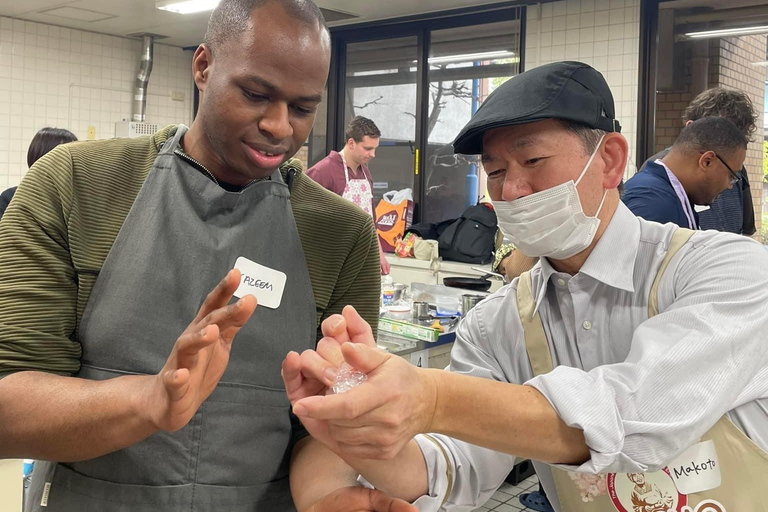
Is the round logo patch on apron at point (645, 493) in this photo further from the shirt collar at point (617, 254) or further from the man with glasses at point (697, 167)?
the man with glasses at point (697, 167)

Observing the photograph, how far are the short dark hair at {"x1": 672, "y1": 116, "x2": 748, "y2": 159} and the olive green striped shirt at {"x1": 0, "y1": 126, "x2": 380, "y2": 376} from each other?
2187 mm

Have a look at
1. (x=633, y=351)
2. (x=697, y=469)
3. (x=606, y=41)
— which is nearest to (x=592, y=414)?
(x=633, y=351)

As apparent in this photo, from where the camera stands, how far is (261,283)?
1301mm

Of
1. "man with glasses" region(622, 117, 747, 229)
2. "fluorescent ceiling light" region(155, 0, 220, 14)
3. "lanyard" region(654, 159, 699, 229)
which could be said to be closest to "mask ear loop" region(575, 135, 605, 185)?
"man with glasses" region(622, 117, 747, 229)

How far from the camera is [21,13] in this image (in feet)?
22.1

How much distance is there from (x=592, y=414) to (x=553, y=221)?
0.43 metres

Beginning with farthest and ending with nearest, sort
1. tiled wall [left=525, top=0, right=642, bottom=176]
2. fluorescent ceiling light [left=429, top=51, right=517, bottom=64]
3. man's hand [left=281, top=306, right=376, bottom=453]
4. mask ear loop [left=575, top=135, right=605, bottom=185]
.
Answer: fluorescent ceiling light [left=429, top=51, right=517, bottom=64] < tiled wall [left=525, top=0, right=642, bottom=176] < mask ear loop [left=575, top=135, right=605, bottom=185] < man's hand [left=281, top=306, right=376, bottom=453]

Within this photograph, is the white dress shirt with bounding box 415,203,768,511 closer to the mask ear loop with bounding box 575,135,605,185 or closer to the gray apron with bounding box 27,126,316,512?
the mask ear loop with bounding box 575,135,605,185

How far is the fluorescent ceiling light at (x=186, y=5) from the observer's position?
596 centimetres

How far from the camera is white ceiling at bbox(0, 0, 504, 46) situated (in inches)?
243

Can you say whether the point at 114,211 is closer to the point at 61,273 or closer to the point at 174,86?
the point at 61,273

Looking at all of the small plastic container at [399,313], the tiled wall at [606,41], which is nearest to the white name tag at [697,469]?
the small plastic container at [399,313]

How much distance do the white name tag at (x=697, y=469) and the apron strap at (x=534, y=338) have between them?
29cm

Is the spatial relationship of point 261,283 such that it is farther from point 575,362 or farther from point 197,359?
point 575,362
